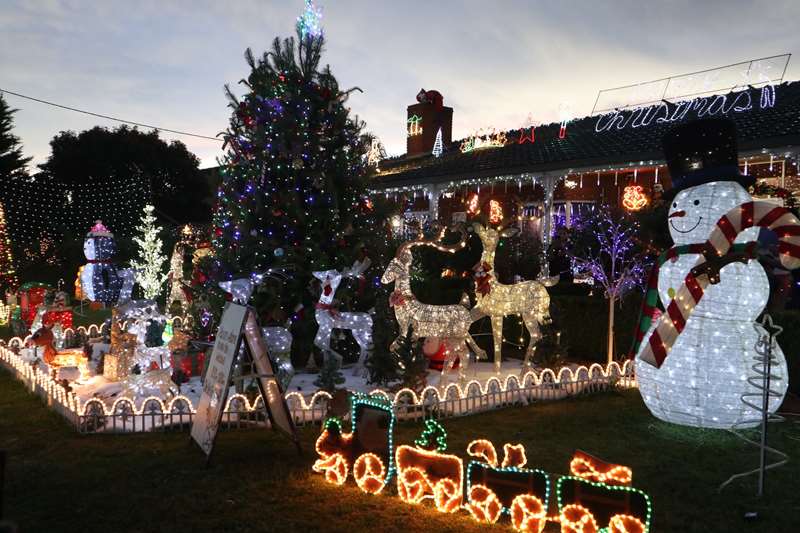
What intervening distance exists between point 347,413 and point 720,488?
356cm

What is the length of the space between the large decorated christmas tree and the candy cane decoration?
498 centimetres

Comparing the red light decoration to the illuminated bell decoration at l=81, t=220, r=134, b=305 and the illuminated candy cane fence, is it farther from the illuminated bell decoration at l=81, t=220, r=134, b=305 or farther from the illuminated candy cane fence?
the illuminated bell decoration at l=81, t=220, r=134, b=305

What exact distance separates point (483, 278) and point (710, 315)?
3.15 metres

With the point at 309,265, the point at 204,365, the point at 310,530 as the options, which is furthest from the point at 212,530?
the point at 309,265

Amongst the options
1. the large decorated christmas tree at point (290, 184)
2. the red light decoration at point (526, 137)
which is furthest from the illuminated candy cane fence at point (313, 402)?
the red light decoration at point (526, 137)

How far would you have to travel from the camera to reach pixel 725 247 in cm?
645

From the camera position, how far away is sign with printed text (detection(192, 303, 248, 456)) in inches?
220

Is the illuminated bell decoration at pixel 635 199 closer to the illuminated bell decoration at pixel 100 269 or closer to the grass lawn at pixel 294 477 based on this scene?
the grass lawn at pixel 294 477

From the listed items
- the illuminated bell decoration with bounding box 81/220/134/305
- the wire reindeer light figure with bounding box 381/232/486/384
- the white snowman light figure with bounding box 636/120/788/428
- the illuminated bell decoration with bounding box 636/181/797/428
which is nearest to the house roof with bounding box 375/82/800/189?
the wire reindeer light figure with bounding box 381/232/486/384

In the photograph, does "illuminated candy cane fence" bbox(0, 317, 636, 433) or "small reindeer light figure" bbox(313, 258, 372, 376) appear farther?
"small reindeer light figure" bbox(313, 258, 372, 376)

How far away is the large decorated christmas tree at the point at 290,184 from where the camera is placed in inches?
378

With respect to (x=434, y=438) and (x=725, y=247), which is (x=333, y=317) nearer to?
(x=434, y=438)

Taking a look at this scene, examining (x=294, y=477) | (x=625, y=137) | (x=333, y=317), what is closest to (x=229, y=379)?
(x=294, y=477)

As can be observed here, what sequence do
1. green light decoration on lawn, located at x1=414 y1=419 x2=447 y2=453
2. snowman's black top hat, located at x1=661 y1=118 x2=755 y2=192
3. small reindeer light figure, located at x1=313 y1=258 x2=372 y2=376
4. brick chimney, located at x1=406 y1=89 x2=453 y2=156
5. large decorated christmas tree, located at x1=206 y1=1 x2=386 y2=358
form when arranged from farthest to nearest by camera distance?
1. brick chimney, located at x1=406 y1=89 x2=453 y2=156
2. large decorated christmas tree, located at x1=206 y1=1 x2=386 y2=358
3. small reindeer light figure, located at x1=313 y1=258 x2=372 y2=376
4. snowman's black top hat, located at x1=661 y1=118 x2=755 y2=192
5. green light decoration on lawn, located at x1=414 y1=419 x2=447 y2=453
